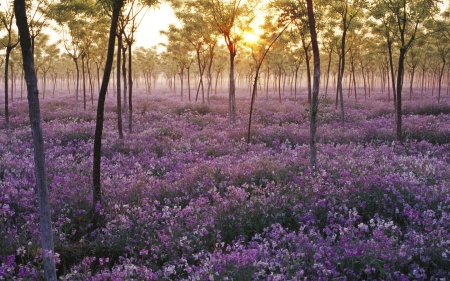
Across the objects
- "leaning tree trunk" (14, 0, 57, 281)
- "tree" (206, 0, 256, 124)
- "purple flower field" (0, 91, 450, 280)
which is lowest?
"purple flower field" (0, 91, 450, 280)

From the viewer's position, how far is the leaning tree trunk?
4184 millimetres

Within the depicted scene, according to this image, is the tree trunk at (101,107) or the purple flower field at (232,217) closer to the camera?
the purple flower field at (232,217)

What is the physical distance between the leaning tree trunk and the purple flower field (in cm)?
49

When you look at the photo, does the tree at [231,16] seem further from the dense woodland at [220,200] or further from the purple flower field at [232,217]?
the purple flower field at [232,217]

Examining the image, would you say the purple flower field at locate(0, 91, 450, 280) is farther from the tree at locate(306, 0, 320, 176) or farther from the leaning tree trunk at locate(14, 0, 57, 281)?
the leaning tree trunk at locate(14, 0, 57, 281)

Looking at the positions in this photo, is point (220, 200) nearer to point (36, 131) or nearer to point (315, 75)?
point (36, 131)

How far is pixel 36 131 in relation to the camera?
443 cm

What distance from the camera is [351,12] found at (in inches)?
738

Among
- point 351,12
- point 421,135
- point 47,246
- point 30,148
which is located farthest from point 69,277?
point 351,12

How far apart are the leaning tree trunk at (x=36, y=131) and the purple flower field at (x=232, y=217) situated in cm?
49

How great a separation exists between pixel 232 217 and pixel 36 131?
4325mm

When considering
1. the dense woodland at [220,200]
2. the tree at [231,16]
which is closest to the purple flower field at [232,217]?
the dense woodland at [220,200]

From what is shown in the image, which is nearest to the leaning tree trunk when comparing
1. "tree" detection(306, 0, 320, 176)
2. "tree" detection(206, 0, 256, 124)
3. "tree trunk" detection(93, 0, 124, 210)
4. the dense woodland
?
the dense woodland

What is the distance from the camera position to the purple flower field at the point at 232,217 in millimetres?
5059
